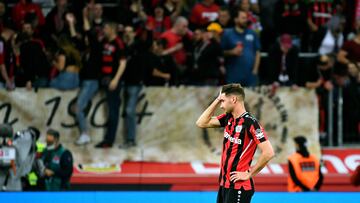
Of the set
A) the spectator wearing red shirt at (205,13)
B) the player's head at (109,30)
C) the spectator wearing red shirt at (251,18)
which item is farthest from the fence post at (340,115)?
the player's head at (109,30)

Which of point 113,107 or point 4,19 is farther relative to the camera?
point 4,19

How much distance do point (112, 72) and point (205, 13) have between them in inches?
75.9

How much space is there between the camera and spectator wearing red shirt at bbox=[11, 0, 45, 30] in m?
16.3

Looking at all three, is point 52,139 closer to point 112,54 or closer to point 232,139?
point 112,54

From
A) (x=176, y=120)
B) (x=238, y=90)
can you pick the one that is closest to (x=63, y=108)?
(x=176, y=120)

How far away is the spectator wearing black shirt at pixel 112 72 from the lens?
50.5 ft

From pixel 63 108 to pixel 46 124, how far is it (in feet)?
1.19

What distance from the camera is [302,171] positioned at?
45.6 ft

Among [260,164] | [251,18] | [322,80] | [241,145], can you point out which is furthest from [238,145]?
[251,18]

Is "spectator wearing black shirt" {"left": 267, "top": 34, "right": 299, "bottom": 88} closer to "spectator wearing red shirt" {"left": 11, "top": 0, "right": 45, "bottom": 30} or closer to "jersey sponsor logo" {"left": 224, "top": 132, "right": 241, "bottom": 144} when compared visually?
"spectator wearing red shirt" {"left": 11, "top": 0, "right": 45, "bottom": 30}

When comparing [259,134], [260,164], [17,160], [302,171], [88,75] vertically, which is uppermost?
[259,134]

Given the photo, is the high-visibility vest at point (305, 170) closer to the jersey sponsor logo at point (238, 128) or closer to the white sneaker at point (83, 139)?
the white sneaker at point (83, 139)

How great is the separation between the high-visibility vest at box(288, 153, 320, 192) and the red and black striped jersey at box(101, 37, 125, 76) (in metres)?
3.22

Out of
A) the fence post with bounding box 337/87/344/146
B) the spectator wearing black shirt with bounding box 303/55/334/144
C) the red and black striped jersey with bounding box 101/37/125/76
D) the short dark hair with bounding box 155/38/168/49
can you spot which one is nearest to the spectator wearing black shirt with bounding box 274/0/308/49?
the spectator wearing black shirt with bounding box 303/55/334/144
